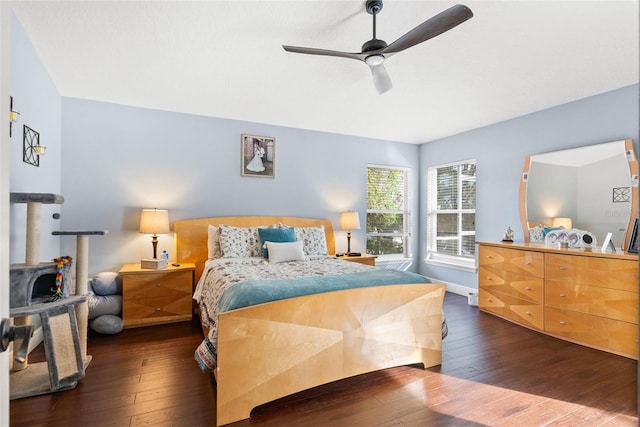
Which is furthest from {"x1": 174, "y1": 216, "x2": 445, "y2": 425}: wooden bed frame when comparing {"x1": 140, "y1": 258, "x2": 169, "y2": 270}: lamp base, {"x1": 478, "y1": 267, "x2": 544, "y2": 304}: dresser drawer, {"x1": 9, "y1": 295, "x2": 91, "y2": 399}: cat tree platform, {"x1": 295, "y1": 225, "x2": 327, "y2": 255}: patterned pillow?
{"x1": 140, "y1": 258, "x2": 169, "y2": 270}: lamp base

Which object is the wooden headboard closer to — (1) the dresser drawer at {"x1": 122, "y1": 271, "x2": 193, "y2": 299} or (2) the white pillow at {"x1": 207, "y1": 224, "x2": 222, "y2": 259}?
(2) the white pillow at {"x1": 207, "y1": 224, "x2": 222, "y2": 259}

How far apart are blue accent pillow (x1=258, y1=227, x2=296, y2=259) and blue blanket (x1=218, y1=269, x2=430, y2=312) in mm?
1314

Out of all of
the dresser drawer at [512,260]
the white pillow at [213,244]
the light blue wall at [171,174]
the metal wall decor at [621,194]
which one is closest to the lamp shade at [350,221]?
the light blue wall at [171,174]

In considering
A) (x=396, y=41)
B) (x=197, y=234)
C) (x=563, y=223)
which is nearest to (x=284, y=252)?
(x=197, y=234)

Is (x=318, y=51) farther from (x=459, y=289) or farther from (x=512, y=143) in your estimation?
(x=459, y=289)

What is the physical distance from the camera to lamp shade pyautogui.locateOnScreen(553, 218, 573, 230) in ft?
11.0

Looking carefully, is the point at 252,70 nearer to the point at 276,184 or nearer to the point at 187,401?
the point at 276,184

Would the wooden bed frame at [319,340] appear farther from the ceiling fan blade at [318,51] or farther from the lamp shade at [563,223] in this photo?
the lamp shade at [563,223]

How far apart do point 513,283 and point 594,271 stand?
30.4 inches

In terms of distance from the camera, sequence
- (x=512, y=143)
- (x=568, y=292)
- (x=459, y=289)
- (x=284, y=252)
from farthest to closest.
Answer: (x=459, y=289), (x=512, y=143), (x=284, y=252), (x=568, y=292)

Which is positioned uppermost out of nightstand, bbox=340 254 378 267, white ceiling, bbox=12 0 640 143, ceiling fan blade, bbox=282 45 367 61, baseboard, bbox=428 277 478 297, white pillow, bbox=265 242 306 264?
white ceiling, bbox=12 0 640 143

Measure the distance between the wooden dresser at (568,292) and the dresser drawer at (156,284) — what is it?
3525 mm

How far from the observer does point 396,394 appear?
2047 millimetres

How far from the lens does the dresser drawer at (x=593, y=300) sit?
2.56 metres
